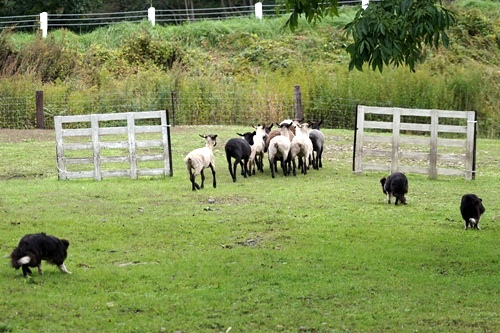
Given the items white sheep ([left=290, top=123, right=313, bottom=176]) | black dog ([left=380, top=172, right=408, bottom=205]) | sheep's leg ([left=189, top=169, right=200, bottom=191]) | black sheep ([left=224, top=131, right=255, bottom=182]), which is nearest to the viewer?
black dog ([left=380, top=172, right=408, bottom=205])

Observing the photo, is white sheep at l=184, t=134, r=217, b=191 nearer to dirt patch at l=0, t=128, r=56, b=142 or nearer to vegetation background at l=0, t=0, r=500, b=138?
dirt patch at l=0, t=128, r=56, b=142

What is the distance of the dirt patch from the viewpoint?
25.9 meters

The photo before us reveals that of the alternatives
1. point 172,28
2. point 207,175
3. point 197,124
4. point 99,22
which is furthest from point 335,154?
point 99,22

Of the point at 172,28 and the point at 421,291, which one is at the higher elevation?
the point at 172,28

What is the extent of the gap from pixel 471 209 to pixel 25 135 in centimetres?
1731

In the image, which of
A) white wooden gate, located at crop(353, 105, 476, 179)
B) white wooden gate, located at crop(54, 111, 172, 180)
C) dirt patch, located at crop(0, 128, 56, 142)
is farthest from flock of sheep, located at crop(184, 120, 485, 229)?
dirt patch, located at crop(0, 128, 56, 142)

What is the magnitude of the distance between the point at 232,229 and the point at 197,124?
16.5 meters

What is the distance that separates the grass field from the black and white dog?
0.70ft

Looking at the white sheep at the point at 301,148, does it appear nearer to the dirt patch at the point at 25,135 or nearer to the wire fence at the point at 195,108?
the wire fence at the point at 195,108

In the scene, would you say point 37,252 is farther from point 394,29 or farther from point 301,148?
point 301,148

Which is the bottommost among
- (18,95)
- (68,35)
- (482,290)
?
(482,290)

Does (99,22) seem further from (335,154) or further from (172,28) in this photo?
(335,154)

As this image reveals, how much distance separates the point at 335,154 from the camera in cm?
2309

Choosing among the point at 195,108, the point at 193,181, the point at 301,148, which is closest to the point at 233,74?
the point at 195,108
